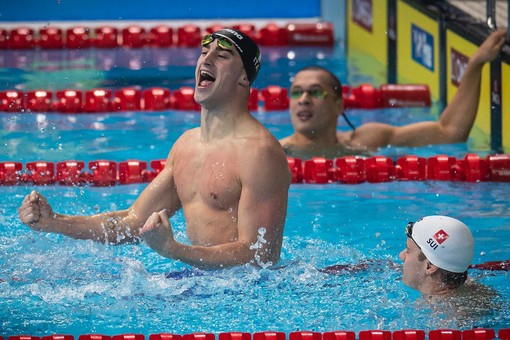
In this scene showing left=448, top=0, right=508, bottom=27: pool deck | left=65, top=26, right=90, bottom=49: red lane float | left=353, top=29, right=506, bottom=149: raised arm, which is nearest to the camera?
left=353, top=29, right=506, bottom=149: raised arm

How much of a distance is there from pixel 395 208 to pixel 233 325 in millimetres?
1766

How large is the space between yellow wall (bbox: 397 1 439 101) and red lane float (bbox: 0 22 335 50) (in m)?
1.58

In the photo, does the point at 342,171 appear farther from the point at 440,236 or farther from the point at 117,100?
the point at 117,100

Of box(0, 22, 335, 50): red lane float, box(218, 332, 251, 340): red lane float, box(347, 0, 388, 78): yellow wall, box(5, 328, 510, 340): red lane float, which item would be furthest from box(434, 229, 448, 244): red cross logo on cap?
box(0, 22, 335, 50): red lane float

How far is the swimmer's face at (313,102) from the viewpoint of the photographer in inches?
225

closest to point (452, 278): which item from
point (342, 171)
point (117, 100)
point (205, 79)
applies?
point (205, 79)

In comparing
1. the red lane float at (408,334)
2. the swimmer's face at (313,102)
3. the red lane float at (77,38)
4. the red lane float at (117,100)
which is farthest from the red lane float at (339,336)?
the red lane float at (77,38)

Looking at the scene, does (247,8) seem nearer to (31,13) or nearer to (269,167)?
(31,13)

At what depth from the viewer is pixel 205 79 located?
3.85 m

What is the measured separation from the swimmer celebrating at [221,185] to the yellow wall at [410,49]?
3617mm

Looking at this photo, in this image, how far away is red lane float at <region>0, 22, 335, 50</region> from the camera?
31.5 ft

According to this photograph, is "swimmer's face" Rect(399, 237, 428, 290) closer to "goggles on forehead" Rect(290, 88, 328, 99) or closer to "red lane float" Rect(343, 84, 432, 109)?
"goggles on forehead" Rect(290, 88, 328, 99)

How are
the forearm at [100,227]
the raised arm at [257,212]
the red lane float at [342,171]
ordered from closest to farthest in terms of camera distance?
the raised arm at [257,212] → the forearm at [100,227] → the red lane float at [342,171]

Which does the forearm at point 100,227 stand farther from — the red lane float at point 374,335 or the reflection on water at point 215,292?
the red lane float at point 374,335
